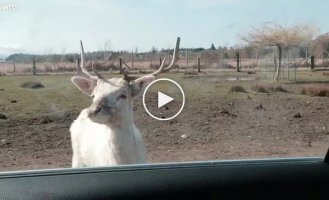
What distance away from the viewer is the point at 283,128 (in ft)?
30.7

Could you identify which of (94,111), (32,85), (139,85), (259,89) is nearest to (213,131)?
(259,89)

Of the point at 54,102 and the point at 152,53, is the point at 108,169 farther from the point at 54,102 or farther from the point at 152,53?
the point at 54,102

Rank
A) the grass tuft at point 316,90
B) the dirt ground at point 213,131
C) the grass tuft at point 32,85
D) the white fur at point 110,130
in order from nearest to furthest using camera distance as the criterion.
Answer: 1. the white fur at point 110,130
2. the dirt ground at point 213,131
3. the grass tuft at point 32,85
4. the grass tuft at point 316,90

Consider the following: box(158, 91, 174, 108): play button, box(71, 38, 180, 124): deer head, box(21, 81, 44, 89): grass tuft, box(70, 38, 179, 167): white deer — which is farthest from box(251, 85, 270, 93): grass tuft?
box(70, 38, 179, 167): white deer

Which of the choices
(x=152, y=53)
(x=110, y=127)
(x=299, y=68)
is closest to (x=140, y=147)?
(x=110, y=127)

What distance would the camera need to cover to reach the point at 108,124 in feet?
17.0

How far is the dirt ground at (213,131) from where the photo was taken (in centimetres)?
655

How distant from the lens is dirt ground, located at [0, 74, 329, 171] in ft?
21.5

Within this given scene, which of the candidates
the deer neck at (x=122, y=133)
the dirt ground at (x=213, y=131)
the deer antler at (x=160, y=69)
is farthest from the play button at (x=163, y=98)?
the deer neck at (x=122, y=133)

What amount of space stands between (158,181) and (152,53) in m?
3.24

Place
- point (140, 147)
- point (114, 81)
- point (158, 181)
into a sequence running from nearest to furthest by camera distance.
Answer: point (158, 181) < point (140, 147) < point (114, 81)

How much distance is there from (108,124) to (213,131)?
4089mm

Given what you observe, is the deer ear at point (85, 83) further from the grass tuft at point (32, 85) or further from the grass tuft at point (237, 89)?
the grass tuft at point (237, 89)
